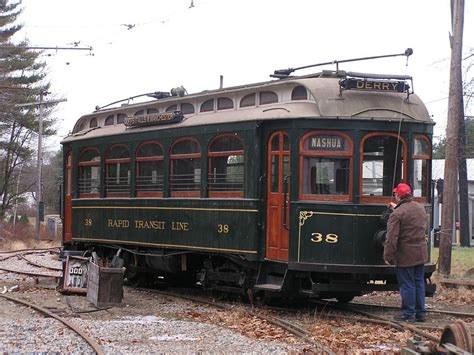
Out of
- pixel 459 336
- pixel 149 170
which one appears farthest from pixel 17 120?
pixel 459 336

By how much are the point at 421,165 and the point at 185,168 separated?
12.4 feet

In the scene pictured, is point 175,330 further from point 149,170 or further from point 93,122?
point 93,122

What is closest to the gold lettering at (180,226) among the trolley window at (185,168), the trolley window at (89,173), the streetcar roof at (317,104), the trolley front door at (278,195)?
the trolley window at (185,168)

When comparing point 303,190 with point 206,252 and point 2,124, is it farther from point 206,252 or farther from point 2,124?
point 2,124

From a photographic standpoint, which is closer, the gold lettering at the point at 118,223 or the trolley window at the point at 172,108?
the trolley window at the point at 172,108

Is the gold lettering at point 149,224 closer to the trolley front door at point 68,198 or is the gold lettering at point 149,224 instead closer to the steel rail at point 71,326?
the steel rail at point 71,326

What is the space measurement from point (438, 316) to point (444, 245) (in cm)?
457

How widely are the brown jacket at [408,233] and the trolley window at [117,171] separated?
232 inches

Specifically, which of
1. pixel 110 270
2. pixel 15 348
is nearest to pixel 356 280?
pixel 110 270

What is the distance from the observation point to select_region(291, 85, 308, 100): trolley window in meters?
11.7

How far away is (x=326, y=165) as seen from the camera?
1141 centimetres

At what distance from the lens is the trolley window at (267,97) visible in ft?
40.3

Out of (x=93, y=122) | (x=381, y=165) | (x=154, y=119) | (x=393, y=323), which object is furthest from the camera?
(x=93, y=122)

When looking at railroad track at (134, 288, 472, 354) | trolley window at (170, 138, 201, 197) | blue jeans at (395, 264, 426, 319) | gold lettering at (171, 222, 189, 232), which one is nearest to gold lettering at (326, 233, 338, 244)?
blue jeans at (395, 264, 426, 319)
